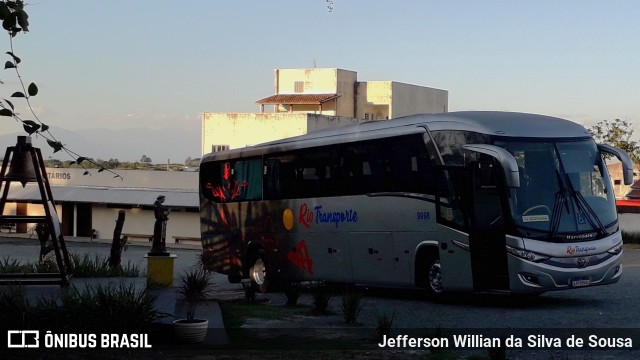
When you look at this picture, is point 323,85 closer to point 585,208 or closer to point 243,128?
point 243,128

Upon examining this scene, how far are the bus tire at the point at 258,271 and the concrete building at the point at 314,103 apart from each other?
203 ft

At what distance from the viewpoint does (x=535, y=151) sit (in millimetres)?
18609

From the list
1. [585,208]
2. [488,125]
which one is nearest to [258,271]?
[488,125]

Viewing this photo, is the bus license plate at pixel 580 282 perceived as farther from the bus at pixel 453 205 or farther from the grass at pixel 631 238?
the grass at pixel 631 238

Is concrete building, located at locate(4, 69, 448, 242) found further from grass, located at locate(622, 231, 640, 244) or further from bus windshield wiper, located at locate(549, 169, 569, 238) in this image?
bus windshield wiper, located at locate(549, 169, 569, 238)

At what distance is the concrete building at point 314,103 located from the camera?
8919 centimetres

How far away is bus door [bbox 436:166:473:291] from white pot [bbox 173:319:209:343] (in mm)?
6869

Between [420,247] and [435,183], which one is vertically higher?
[435,183]

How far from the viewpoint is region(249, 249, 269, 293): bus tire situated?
81.0ft

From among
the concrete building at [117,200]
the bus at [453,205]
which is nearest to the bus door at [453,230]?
the bus at [453,205]

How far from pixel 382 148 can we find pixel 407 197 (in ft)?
4.31

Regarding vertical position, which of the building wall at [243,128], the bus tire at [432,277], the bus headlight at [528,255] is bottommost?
the bus tire at [432,277]

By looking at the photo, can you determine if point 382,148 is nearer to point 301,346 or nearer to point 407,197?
point 407,197

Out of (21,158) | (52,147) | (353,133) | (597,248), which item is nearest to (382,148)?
(353,133)
